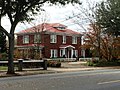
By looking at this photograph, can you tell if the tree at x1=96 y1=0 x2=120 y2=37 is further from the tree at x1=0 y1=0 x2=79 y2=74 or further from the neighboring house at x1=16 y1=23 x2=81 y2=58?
the tree at x1=0 y1=0 x2=79 y2=74

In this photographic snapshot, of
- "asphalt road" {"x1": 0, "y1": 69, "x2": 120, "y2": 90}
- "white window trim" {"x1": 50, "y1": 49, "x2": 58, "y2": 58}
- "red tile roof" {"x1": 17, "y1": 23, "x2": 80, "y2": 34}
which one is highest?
"red tile roof" {"x1": 17, "y1": 23, "x2": 80, "y2": 34}

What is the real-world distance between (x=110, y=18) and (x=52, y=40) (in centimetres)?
2052

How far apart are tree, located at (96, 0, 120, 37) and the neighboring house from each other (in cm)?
1562

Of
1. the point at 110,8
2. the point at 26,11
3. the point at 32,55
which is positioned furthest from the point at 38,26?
the point at 26,11

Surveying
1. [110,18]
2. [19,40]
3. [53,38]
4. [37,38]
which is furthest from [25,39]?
[110,18]

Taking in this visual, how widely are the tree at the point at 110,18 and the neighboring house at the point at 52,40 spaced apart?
15.6 meters

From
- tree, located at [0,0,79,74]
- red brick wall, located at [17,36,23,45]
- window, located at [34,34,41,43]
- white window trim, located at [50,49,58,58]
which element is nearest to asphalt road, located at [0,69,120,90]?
tree, located at [0,0,79,74]

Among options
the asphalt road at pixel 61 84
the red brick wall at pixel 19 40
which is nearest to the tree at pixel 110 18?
the red brick wall at pixel 19 40

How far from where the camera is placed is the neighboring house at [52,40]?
70812mm

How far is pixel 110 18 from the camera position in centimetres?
5516

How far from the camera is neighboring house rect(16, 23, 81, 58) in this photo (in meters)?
70.8

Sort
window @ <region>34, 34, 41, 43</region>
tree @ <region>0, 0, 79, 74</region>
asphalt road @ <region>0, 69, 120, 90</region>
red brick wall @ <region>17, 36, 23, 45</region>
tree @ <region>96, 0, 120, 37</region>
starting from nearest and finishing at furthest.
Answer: asphalt road @ <region>0, 69, 120, 90</region> < tree @ <region>0, 0, 79, 74</region> < tree @ <region>96, 0, 120, 37</region> < window @ <region>34, 34, 41, 43</region> < red brick wall @ <region>17, 36, 23, 45</region>

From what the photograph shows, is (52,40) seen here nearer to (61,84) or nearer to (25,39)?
(25,39)

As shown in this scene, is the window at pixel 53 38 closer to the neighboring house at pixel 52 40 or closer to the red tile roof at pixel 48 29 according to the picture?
the neighboring house at pixel 52 40
